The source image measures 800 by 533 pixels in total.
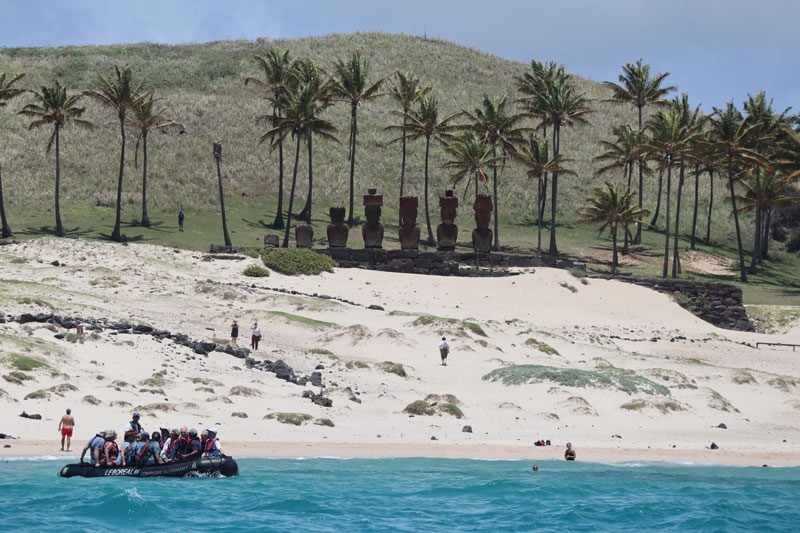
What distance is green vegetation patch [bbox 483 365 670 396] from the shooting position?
136ft

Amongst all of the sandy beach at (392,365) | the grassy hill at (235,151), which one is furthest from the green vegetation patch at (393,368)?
the grassy hill at (235,151)

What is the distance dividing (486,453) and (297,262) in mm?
34289

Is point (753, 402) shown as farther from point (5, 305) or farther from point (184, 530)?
point (5, 305)

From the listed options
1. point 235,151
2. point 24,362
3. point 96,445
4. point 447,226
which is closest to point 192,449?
point 96,445

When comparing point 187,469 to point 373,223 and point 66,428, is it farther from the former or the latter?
point 373,223

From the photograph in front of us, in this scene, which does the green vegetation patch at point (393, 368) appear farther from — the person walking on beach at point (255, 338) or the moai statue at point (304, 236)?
the moai statue at point (304, 236)

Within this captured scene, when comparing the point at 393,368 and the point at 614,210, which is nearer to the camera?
the point at 393,368

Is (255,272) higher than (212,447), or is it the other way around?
(255,272)

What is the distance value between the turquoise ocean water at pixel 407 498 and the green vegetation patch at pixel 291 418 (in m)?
3.63

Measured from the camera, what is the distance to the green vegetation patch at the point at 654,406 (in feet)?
129

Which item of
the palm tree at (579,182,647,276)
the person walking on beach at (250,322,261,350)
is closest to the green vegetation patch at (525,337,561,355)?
the person walking on beach at (250,322,261,350)

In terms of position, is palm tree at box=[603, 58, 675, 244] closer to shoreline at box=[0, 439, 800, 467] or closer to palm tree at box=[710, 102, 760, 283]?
palm tree at box=[710, 102, 760, 283]

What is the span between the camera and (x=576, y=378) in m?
41.8

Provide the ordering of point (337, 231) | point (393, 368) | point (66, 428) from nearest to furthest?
point (66, 428)
point (393, 368)
point (337, 231)
